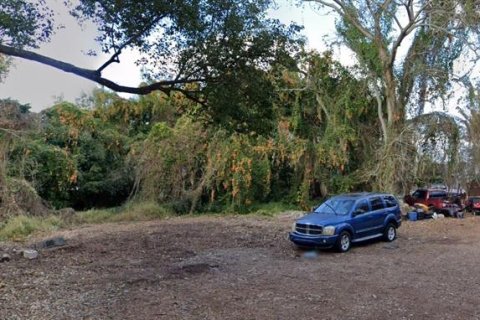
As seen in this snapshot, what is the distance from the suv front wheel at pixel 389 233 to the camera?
621 inches

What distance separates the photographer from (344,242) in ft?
46.1

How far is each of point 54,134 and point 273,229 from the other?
1633 cm

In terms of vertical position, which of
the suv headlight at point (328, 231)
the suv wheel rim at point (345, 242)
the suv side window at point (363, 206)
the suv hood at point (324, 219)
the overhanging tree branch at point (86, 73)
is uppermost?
the overhanging tree branch at point (86, 73)

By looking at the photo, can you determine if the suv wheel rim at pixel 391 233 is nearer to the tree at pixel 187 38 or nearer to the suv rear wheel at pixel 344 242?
the suv rear wheel at pixel 344 242

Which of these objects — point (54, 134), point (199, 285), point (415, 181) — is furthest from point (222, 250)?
point (54, 134)

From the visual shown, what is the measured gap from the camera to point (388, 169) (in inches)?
949

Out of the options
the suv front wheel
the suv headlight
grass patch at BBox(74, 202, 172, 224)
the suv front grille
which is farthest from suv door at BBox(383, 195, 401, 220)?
grass patch at BBox(74, 202, 172, 224)

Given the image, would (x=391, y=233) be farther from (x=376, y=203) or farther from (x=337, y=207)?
(x=337, y=207)

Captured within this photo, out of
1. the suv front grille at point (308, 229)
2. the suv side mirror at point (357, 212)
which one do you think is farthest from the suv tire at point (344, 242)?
the suv side mirror at point (357, 212)

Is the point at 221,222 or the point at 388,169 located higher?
the point at 388,169

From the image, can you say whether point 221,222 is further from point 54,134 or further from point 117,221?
point 54,134

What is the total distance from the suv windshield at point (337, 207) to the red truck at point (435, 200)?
12.6 m

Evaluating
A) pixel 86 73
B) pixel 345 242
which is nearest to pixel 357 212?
pixel 345 242

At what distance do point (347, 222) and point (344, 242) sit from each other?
2.00ft
